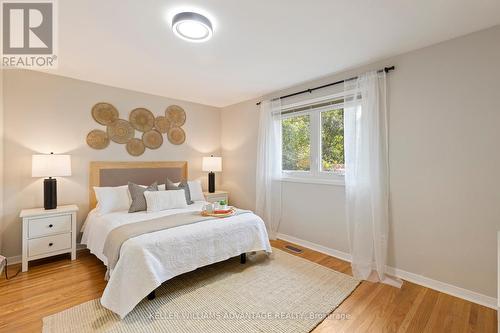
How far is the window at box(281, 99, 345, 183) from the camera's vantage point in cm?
309

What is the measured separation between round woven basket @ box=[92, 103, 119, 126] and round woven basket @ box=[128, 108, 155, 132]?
0.75 ft

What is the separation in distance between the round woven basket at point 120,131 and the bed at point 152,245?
38cm

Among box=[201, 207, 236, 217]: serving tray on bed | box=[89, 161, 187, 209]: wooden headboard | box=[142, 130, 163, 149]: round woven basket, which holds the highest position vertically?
box=[142, 130, 163, 149]: round woven basket

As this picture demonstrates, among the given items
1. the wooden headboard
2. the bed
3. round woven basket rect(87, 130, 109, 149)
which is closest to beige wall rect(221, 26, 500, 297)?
the bed

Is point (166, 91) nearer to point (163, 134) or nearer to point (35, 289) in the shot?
point (163, 134)

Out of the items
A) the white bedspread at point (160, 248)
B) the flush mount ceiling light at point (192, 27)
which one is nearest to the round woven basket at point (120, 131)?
the white bedspread at point (160, 248)

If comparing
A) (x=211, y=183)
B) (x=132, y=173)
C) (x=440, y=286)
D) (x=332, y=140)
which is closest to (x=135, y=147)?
(x=132, y=173)

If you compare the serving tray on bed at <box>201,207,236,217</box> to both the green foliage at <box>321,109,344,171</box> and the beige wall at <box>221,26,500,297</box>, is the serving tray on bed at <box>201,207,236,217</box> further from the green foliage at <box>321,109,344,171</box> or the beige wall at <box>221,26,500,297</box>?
the beige wall at <box>221,26,500,297</box>

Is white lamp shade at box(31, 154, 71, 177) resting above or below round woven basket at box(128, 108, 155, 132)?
below

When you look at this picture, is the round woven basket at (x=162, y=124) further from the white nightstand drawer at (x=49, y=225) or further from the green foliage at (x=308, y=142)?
the green foliage at (x=308, y=142)

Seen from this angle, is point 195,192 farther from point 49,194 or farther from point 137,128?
point 49,194

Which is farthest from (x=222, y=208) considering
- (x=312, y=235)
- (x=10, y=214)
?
(x=10, y=214)

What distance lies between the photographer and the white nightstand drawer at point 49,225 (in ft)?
8.45

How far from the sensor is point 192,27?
1.88 metres
